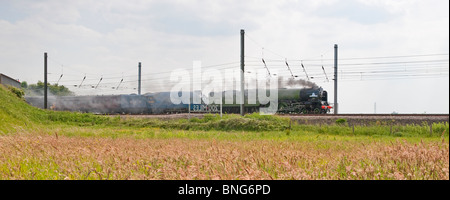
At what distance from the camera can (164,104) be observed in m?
47.8

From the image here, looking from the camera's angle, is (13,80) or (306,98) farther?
(13,80)

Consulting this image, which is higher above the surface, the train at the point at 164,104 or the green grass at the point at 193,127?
the train at the point at 164,104

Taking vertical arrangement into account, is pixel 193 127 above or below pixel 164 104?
below

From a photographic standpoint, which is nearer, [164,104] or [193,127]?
[193,127]

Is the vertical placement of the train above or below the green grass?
above

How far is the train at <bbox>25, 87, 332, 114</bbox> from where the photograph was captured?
40188 millimetres

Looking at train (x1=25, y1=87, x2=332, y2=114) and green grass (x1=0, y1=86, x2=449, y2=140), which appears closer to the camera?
green grass (x1=0, y1=86, x2=449, y2=140)

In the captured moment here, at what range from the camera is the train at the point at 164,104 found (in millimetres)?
40188

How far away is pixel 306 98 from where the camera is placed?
40.2 m

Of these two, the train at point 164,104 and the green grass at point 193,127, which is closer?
the green grass at point 193,127
